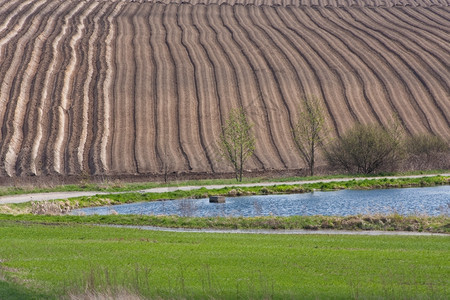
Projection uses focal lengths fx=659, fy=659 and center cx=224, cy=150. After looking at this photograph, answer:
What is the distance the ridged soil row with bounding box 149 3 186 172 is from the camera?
6781 cm

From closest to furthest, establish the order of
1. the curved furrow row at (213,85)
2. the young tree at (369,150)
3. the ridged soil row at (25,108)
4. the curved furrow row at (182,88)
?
the young tree at (369,150) < the ridged soil row at (25,108) < the curved furrow row at (182,88) < the curved furrow row at (213,85)

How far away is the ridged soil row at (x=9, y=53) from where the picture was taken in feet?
256

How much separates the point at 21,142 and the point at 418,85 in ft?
164

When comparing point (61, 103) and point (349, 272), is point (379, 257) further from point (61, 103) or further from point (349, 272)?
point (61, 103)

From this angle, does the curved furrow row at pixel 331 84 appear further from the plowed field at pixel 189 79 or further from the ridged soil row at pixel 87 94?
the ridged soil row at pixel 87 94

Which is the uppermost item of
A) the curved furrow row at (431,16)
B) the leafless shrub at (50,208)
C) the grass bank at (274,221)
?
the curved furrow row at (431,16)

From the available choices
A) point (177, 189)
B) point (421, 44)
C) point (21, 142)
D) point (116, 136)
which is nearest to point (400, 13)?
point (421, 44)

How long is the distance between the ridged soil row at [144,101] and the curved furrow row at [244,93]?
8.94 metres

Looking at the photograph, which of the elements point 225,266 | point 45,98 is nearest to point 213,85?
point 45,98

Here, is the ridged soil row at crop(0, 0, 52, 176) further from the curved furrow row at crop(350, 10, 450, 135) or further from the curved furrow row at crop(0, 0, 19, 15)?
the curved furrow row at crop(350, 10, 450, 135)

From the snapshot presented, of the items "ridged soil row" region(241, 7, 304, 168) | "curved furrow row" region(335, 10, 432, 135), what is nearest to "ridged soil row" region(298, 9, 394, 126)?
"curved furrow row" region(335, 10, 432, 135)

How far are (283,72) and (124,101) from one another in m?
22.1

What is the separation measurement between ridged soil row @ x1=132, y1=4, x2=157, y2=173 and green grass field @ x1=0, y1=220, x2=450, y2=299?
41.1 meters

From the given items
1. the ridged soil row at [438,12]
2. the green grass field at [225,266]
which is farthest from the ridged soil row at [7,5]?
the green grass field at [225,266]
